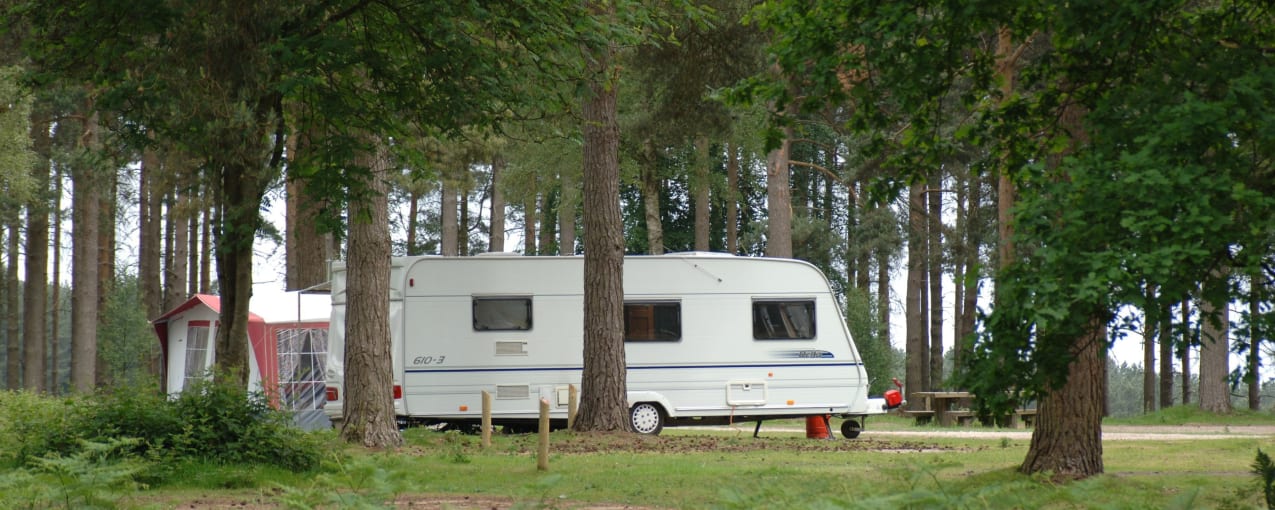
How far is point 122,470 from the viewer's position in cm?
673

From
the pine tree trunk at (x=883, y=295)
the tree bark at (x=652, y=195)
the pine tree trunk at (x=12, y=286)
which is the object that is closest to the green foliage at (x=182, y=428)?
the tree bark at (x=652, y=195)

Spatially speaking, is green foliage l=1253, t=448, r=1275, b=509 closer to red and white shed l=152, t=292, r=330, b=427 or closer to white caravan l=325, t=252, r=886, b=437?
white caravan l=325, t=252, r=886, b=437

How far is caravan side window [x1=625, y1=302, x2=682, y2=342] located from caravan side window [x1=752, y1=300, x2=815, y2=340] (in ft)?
3.42

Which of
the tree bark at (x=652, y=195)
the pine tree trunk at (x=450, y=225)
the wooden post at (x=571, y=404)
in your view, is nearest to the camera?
the wooden post at (x=571, y=404)

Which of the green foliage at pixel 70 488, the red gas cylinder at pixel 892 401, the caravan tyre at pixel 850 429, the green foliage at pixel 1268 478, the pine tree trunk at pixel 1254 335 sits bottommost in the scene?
the caravan tyre at pixel 850 429

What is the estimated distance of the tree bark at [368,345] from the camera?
12.8 m

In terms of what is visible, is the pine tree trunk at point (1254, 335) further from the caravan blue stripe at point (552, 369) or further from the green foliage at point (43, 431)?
the caravan blue stripe at point (552, 369)

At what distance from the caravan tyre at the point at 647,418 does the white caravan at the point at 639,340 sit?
2 centimetres

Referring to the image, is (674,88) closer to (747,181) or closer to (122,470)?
(122,470)

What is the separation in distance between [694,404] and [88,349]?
15.1 meters

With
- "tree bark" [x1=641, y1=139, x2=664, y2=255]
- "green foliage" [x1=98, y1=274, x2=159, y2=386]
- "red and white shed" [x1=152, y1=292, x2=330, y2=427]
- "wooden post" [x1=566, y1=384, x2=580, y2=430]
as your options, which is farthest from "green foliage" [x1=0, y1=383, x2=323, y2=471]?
"green foliage" [x1=98, y1=274, x2=159, y2=386]

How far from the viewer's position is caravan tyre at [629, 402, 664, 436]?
1641 cm

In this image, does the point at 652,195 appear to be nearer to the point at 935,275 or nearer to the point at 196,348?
the point at 935,275

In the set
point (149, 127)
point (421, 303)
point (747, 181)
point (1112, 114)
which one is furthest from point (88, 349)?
point (1112, 114)
